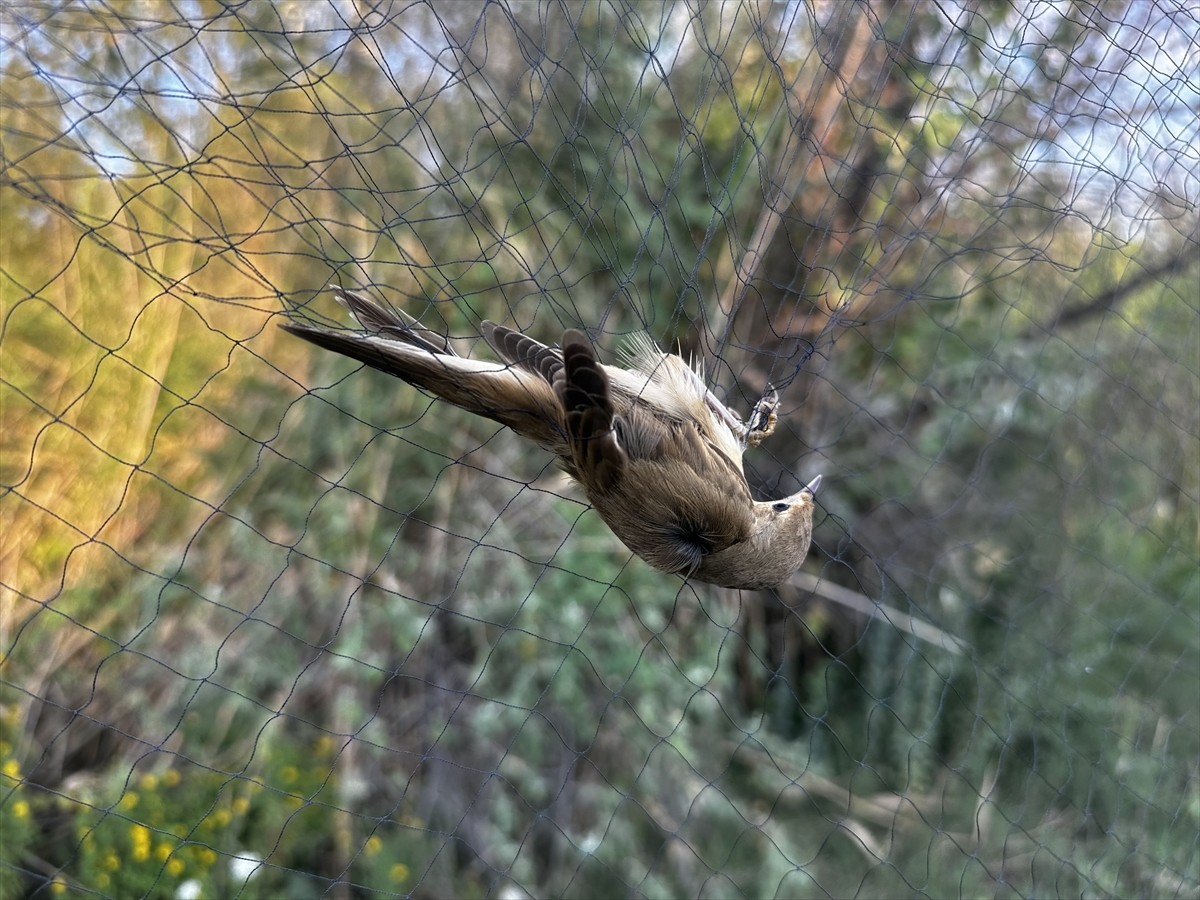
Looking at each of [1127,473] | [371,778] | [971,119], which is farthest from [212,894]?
[1127,473]

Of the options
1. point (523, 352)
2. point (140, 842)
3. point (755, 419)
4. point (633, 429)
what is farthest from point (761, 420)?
point (140, 842)

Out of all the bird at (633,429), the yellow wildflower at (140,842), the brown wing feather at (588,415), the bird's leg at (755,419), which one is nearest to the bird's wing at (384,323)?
the bird at (633,429)

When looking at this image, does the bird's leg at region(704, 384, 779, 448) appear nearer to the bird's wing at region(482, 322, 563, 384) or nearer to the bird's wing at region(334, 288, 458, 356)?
the bird's wing at region(482, 322, 563, 384)

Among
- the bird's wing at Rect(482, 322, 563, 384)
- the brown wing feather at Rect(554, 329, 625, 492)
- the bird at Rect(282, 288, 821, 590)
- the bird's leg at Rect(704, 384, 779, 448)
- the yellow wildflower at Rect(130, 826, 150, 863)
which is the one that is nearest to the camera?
the brown wing feather at Rect(554, 329, 625, 492)

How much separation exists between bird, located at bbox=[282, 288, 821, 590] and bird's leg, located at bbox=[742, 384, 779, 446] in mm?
20

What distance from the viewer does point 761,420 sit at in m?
2.02

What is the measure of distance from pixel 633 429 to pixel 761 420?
0.40m

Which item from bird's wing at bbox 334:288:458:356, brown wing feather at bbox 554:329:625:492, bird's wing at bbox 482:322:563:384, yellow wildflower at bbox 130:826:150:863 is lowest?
yellow wildflower at bbox 130:826:150:863

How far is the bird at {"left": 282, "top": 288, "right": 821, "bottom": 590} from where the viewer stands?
1529 millimetres

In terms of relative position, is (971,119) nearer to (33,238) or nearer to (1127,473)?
(1127,473)

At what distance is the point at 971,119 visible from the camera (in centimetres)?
237

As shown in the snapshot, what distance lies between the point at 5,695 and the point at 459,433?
4.97 ft

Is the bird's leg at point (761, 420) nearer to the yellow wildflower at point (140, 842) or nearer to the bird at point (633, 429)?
the bird at point (633, 429)

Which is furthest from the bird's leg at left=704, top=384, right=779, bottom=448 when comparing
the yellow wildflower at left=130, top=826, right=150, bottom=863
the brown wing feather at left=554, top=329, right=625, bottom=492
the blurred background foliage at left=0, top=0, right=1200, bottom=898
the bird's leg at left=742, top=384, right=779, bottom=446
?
the yellow wildflower at left=130, top=826, right=150, bottom=863
